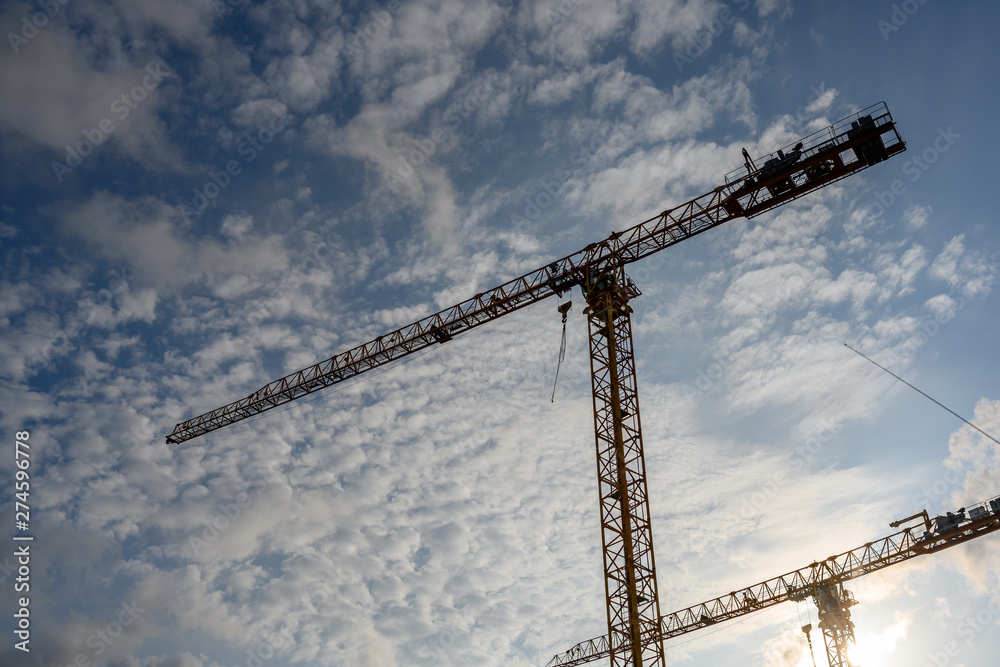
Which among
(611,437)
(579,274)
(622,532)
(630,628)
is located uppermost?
(579,274)

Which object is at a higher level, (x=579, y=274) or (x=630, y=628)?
(x=579, y=274)

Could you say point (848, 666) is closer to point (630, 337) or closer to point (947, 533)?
point (947, 533)

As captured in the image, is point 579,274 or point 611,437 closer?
point 611,437

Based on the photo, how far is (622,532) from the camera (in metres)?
35.7

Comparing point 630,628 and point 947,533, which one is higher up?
point 947,533

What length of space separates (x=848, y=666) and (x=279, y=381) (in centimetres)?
5202

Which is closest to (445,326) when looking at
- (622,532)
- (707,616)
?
(622,532)

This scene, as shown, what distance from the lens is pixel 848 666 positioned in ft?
171

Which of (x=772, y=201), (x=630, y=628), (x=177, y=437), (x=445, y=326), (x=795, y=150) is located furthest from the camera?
(x=177, y=437)

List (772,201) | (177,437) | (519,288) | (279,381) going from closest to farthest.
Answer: (772,201) → (519,288) → (279,381) → (177,437)

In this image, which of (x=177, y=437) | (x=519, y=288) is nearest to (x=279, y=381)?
(x=177, y=437)

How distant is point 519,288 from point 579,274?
501 cm

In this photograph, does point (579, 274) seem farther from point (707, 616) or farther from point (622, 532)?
point (707, 616)

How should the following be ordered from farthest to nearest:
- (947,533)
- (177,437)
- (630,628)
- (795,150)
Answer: (177,437) → (947,533) → (795,150) → (630,628)
